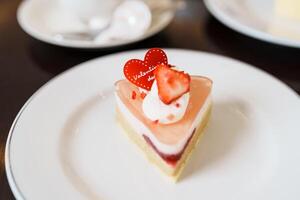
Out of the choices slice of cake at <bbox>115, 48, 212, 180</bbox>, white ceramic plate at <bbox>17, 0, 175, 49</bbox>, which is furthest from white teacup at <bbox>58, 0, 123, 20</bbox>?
slice of cake at <bbox>115, 48, 212, 180</bbox>

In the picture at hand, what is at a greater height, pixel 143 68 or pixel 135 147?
pixel 143 68

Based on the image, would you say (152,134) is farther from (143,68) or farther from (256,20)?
(256,20)

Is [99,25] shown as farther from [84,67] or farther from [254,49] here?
[254,49]

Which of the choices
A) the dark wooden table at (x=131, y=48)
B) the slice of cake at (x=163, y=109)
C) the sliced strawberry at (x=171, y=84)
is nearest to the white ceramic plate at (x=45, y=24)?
the dark wooden table at (x=131, y=48)

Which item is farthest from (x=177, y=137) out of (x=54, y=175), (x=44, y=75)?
(x=44, y=75)

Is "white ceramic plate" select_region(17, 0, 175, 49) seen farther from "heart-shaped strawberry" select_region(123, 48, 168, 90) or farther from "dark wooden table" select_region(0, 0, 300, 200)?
"heart-shaped strawberry" select_region(123, 48, 168, 90)

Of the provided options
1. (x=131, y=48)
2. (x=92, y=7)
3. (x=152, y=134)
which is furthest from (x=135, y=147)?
(x=92, y=7)

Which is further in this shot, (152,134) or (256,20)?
(256,20)

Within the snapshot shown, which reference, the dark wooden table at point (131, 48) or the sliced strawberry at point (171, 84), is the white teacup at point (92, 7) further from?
the sliced strawberry at point (171, 84)
